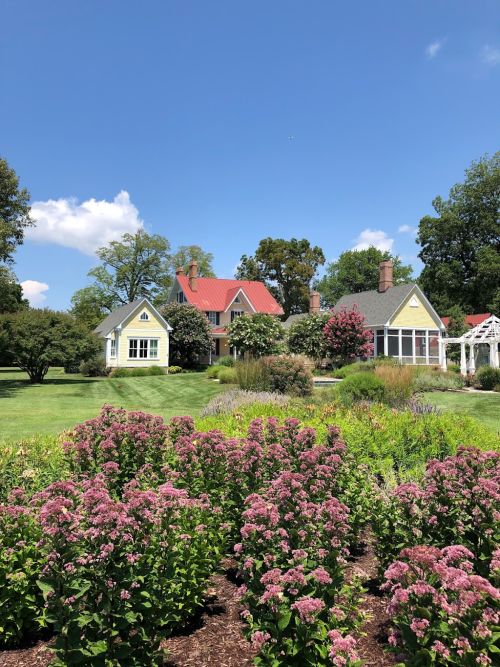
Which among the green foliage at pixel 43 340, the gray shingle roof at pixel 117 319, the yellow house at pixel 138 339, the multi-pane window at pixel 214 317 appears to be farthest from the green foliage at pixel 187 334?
the green foliage at pixel 43 340

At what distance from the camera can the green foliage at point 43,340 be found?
28.7m

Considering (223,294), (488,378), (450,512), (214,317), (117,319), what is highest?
(223,294)

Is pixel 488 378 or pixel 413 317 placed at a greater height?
pixel 413 317

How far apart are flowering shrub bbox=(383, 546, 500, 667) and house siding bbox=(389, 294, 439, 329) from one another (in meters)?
36.0

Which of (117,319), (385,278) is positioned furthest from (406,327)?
(117,319)

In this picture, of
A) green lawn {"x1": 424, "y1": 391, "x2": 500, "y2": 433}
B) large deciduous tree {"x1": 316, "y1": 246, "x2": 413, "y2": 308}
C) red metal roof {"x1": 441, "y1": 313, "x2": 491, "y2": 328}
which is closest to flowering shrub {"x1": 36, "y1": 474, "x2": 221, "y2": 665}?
green lawn {"x1": 424, "y1": 391, "x2": 500, "y2": 433}

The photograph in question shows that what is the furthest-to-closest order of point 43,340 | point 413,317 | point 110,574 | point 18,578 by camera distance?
point 413,317
point 43,340
point 18,578
point 110,574

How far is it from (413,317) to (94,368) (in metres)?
24.1

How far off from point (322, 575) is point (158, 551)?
1065 mm

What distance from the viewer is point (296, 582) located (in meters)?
2.74

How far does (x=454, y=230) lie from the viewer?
53562mm

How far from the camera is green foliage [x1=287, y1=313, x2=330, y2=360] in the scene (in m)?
33.7

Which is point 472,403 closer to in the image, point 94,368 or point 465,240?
point 94,368

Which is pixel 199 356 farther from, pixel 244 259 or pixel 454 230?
pixel 454 230
